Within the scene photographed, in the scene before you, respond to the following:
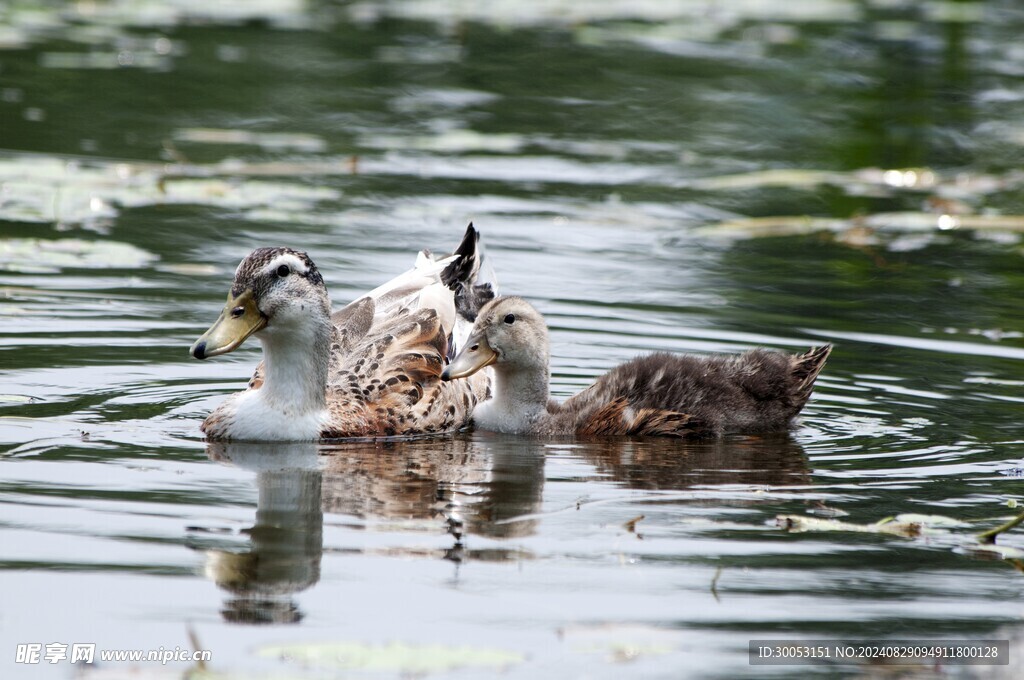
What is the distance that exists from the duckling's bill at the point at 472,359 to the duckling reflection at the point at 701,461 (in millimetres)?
743

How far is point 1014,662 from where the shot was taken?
15.9ft

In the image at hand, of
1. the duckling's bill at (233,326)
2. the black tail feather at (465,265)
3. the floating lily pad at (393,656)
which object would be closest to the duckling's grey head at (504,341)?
the duckling's bill at (233,326)

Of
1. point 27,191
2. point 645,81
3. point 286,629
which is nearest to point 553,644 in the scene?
point 286,629

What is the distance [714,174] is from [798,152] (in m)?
1.60

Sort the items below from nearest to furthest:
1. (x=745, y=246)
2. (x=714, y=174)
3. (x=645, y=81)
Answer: (x=745, y=246) → (x=714, y=174) → (x=645, y=81)

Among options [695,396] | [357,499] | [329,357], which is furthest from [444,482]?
[695,396]

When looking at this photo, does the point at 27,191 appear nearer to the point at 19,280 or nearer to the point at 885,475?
the point at 19,280

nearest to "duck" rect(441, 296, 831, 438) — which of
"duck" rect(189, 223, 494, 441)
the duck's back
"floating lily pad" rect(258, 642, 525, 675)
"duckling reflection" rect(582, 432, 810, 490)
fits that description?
the duck's back

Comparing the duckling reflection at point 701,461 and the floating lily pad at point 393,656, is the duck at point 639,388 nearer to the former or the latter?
the duckling reflection at point 701,461

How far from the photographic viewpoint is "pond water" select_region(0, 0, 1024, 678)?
5203 millimetres

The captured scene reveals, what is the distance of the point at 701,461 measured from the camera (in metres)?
7.64

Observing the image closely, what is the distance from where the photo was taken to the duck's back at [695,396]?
27.1 feet

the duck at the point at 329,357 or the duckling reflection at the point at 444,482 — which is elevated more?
the duck at the point at 329,357

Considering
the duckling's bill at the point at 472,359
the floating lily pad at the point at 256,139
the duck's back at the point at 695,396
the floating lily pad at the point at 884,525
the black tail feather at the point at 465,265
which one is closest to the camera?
the floating lily pad at the point at 884,525
